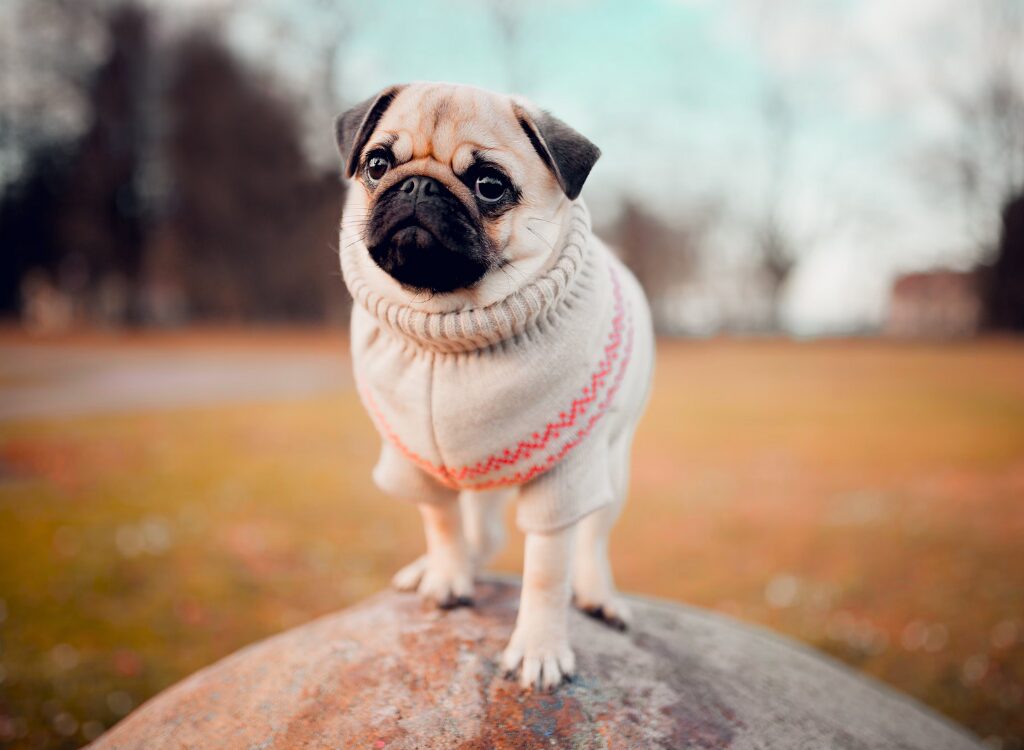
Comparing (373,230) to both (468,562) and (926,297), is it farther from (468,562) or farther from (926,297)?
(926,297)

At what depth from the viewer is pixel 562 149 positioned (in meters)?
2.15

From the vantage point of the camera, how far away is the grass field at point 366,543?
193 inches

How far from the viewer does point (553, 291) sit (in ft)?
7.14

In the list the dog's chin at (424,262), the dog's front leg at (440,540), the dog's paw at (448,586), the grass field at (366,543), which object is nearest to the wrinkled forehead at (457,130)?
the dog's chin at (424,262)

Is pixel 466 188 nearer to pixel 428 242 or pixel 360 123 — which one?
pixel 428 242

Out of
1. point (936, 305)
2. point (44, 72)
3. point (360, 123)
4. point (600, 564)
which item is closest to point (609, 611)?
point (600, 564)

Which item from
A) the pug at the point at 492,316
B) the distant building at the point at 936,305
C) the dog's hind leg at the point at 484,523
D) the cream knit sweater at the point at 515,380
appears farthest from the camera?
the distant building at the point at 936,305

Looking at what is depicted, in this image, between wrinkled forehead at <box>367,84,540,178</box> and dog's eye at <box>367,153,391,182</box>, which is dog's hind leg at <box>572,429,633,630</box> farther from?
dog's eye at <box>367,153,391,182</box>

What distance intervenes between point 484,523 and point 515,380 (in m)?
1.13

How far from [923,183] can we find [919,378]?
11.5 metres

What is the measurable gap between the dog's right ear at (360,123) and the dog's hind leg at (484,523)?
1461 millimetres

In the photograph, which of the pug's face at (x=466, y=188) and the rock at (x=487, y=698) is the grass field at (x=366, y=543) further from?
the pug's face at (x=466, y=188)

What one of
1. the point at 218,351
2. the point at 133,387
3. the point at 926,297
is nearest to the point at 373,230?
the point at 133,387

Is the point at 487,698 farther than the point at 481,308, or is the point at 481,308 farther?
the point at 487,698
